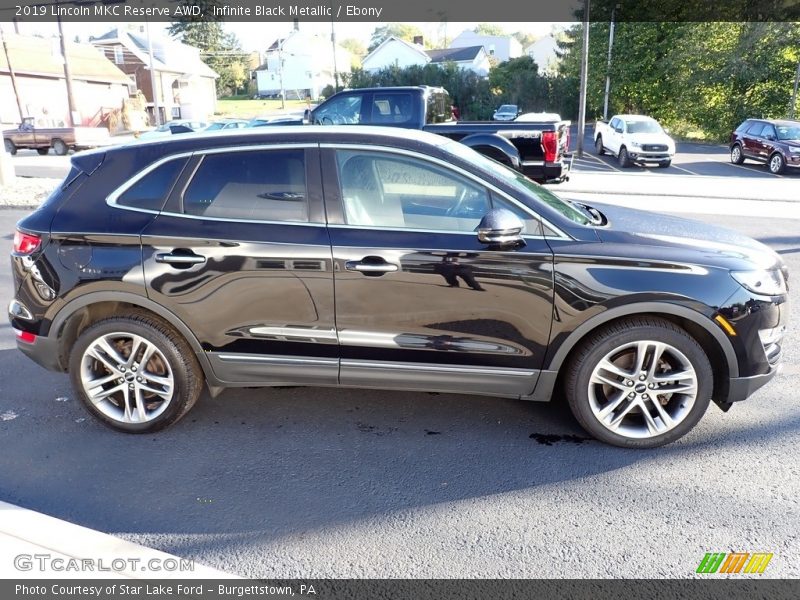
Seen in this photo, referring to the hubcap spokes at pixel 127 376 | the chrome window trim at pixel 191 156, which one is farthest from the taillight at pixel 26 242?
the hubcap spokes at pixel 127 376

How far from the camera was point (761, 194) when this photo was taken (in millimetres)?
13992

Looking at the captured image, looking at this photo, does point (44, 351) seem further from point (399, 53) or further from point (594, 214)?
point (399, 53)

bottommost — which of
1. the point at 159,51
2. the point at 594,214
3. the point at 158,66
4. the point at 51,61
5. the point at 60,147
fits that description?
the point at 60,147

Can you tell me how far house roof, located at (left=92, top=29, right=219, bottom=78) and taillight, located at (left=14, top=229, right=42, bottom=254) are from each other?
55.5 metres

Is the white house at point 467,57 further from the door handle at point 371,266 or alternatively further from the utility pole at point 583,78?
the door handle at point 371,266

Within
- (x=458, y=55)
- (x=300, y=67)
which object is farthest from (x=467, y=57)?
(x=300, y=67)

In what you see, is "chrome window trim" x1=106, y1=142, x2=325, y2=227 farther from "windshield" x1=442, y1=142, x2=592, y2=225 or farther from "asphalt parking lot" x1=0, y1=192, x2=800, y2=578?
"asphalt parking lot" x1=0, y1=192, x2=800, y2=578

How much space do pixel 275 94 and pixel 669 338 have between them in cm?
8444

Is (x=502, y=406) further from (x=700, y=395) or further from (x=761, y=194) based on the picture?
(x=761, y=194)

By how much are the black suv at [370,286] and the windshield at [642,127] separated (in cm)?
1995

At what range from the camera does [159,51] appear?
182 ft

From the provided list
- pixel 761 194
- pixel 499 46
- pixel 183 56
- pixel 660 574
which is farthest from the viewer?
pixel 499 46

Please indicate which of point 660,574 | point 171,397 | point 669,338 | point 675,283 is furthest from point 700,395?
point 171,397

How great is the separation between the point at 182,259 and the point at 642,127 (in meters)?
21.8
